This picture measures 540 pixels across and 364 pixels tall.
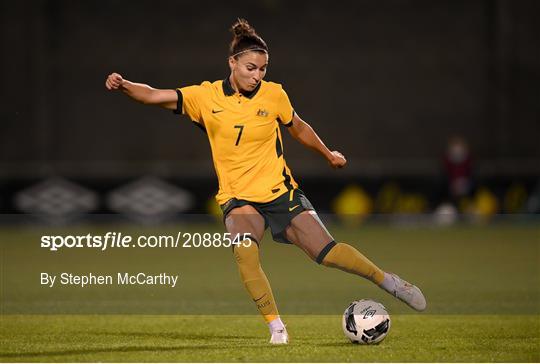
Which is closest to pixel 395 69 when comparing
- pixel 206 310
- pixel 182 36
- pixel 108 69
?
pixel 182 36

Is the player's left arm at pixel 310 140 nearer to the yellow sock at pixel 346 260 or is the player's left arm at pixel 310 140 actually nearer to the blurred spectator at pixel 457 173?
the yellow sock at pixel 346 260

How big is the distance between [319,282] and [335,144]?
39.4 ft

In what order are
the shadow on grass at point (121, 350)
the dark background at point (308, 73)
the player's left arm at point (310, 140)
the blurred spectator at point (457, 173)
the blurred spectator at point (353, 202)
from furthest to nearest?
the dark background at point (308, 73), the blurred spectator at point (353, 202), the blurred spectator at point (457, 173), the player's left arm at point (310, 140), the shadow on grass at point (121, 350)

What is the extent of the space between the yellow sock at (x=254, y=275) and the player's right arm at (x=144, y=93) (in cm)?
99

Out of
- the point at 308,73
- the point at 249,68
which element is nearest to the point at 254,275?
the point at 249,68

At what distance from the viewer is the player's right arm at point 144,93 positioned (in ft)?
22.3

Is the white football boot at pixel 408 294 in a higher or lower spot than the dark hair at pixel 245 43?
lower

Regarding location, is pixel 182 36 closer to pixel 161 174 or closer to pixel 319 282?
pixel 161 174

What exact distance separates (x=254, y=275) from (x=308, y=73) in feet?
56.4

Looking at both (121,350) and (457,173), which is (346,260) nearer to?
(121,350)

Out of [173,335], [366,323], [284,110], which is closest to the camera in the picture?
[366,323]

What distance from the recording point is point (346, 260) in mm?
7172

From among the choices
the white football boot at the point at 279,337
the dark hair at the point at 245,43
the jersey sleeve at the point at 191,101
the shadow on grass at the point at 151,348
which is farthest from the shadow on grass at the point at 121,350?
the dark hair at the point at 245,43

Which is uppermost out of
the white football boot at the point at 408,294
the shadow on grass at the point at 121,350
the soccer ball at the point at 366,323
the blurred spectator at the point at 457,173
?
the white football boot at the point at 408,294
